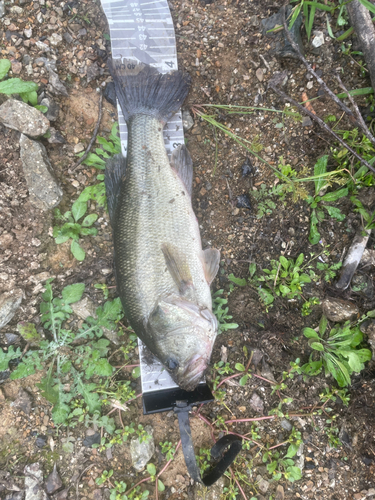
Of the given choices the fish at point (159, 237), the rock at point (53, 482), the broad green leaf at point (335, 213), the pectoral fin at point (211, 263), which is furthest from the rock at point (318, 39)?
the rock at point (53, 482)

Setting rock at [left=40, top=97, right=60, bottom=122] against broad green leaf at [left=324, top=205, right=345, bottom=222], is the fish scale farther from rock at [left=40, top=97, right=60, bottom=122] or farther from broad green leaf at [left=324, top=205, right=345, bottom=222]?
broad green leaf at [left=324, top=205, right=345, bottom=222]

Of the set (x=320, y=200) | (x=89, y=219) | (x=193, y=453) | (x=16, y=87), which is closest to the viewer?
(x=193, y=453)

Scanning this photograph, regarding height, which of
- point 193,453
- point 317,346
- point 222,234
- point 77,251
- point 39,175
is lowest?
point 193,453

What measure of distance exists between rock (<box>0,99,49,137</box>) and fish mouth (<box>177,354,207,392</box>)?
9.62ft

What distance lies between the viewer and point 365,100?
134 inches

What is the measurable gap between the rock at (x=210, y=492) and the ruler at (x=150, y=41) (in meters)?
3.79

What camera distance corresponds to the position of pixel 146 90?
3.34 meters

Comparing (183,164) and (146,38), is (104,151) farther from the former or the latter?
(146,38)

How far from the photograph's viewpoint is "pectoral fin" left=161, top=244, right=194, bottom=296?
296 centimetres

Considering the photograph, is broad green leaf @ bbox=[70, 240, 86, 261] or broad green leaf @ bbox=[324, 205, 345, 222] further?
broad green leaf @ bbox=[70, 240, 86, 261]

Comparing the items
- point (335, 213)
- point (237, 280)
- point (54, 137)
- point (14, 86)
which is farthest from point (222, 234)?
point (14, 86)

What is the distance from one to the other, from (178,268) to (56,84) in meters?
2.53

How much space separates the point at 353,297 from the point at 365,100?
220 centimetres

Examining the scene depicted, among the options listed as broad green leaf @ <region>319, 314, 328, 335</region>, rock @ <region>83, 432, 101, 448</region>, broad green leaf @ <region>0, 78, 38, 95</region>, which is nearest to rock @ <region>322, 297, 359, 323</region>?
broad green leaf @ <region>319, 314, 328, 335</region>
